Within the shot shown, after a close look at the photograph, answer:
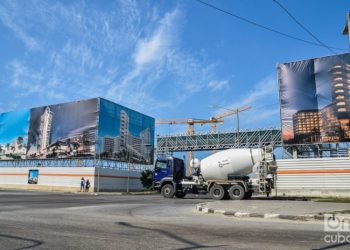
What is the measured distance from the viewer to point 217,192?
25359 millimetres

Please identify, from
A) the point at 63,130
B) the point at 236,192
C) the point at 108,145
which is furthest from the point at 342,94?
the point at 63,130

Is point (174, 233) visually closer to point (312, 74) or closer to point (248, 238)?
point (248, 238)

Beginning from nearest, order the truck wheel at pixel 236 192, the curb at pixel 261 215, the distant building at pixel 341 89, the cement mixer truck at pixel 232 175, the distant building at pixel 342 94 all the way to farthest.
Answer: the curb at pixel 261 215, the cement mixer truck at pixel 232 175, the truck wheel at pixel 236 192, the distant building at pixel 342 94, the distant building at pixel 341 89

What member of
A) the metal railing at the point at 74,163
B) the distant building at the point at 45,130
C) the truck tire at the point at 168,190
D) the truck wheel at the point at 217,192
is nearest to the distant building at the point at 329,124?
the truck wheel at the point at 217,192

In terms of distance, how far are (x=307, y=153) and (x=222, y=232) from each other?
33.8 meters

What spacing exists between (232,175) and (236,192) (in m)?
1.26

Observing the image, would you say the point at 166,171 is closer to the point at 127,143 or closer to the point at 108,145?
the point at 108,145

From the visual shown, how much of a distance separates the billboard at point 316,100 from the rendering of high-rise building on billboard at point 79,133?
950 inches

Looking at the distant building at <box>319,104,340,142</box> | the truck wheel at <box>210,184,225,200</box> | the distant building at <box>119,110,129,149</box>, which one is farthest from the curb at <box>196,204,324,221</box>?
the distant building at <box>119,110,129,149</box>

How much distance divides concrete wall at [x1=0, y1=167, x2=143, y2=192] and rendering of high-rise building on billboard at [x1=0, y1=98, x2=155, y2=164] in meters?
2.40

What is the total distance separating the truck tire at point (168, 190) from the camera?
93.2 feet

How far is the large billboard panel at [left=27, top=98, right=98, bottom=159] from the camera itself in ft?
175

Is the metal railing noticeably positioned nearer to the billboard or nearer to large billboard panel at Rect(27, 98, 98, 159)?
large billboard panel at Rect(27, 98, 98, 159)

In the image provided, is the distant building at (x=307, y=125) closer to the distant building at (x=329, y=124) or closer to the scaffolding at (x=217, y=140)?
the distant building at (x=329, y=124)
